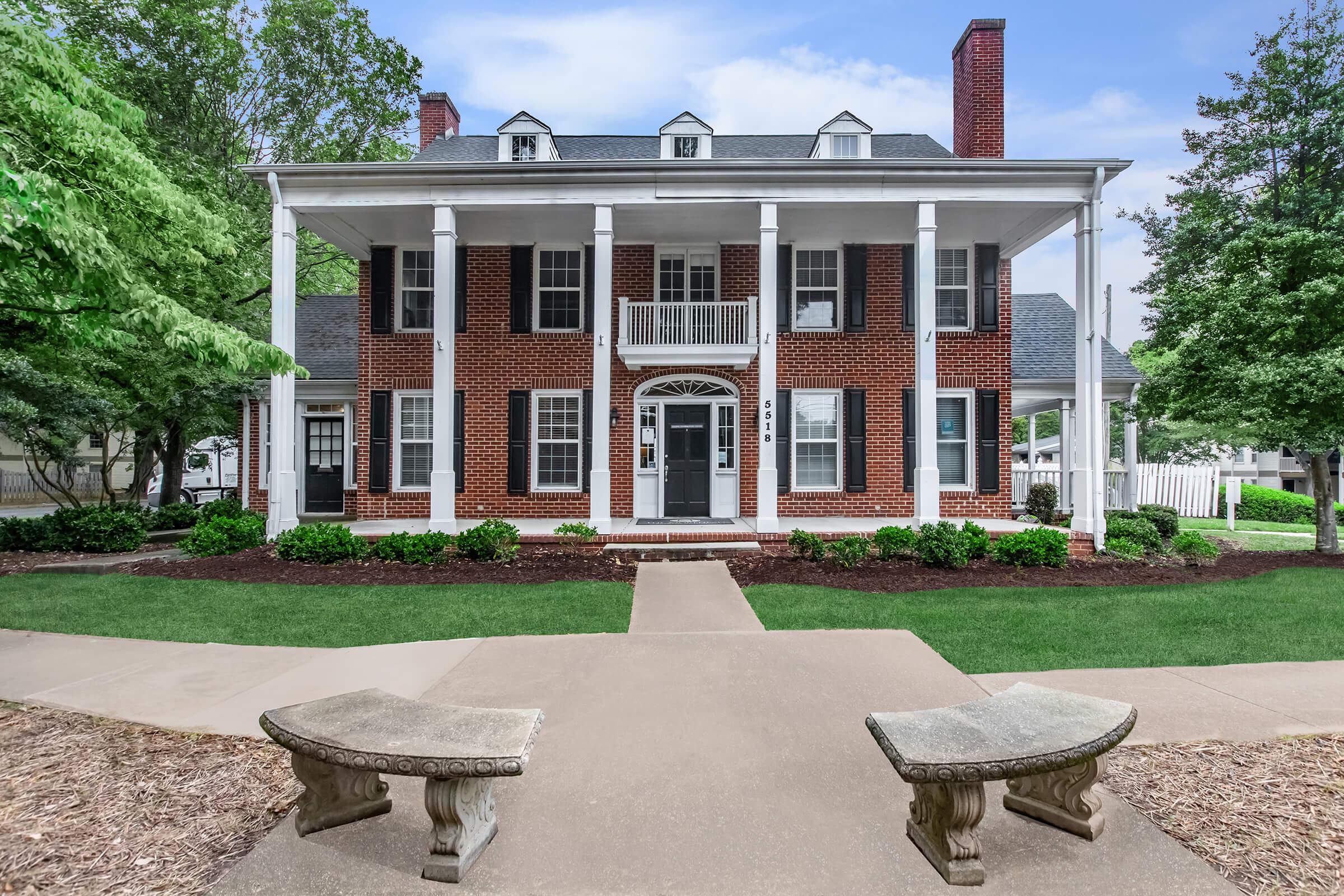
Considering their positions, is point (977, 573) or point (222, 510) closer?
point (977, 573)

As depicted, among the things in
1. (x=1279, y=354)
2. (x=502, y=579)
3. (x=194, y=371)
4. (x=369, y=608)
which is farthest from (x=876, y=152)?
(x=194, y=371)

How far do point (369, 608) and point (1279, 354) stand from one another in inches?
545

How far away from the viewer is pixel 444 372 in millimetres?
10867

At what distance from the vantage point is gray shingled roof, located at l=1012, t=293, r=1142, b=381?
14242mm

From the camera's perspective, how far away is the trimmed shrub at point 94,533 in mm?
11305

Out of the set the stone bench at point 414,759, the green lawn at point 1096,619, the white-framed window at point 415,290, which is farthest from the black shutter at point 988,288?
the stone bench at point 414,759

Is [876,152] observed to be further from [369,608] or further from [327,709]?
[327,709]

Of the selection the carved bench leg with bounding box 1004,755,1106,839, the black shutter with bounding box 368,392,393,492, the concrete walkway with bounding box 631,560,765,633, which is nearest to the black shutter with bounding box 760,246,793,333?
the concrete walkway with bounding box 631,560,765,633

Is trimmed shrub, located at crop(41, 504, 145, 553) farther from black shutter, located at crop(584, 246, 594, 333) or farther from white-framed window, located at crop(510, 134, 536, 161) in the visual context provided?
white-framed window, located at crop(510, 134, 536, 161)

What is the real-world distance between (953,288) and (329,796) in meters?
13.3

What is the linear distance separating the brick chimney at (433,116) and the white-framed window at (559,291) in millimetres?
4586

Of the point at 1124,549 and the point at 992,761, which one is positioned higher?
the point at 992,761

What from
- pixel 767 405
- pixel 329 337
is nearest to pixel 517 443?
pixel 767 405

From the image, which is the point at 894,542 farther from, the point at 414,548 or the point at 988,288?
the point at 414,548
